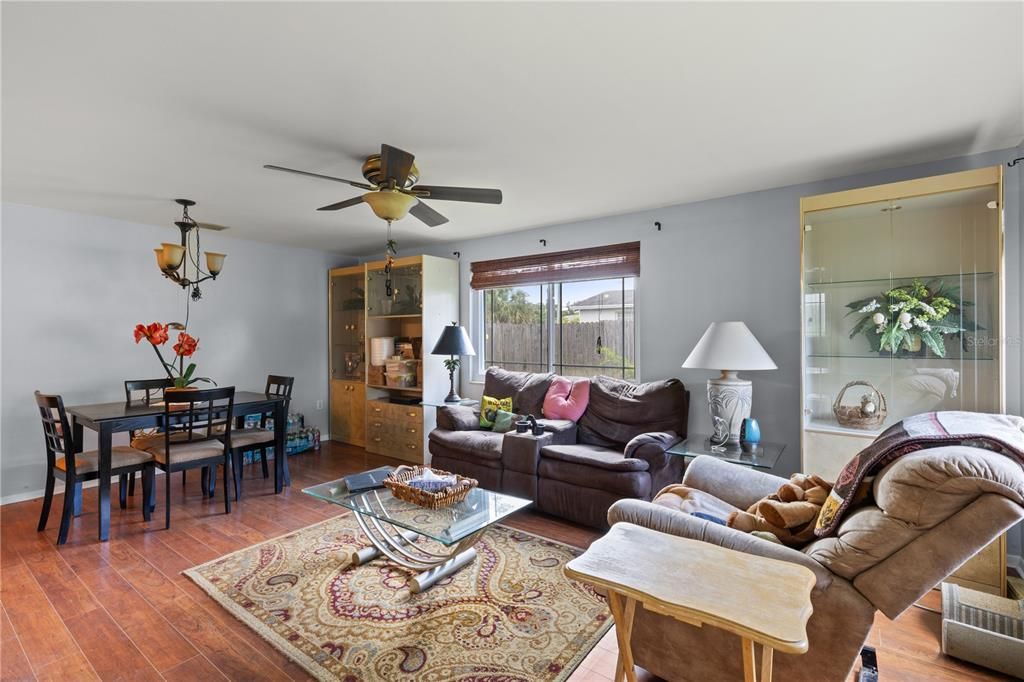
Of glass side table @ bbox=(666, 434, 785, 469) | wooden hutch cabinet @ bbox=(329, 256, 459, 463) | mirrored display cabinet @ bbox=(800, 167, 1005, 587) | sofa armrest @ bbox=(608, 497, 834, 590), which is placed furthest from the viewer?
wooden hutch cabinet @ bbox=(329, 256, 459, 463)

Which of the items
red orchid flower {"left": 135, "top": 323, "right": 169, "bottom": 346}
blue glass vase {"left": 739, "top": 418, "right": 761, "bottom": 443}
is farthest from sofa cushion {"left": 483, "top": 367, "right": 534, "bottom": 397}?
red orchid flower {"left": 135, "top": 323, "right": 169, "bottom": 346}

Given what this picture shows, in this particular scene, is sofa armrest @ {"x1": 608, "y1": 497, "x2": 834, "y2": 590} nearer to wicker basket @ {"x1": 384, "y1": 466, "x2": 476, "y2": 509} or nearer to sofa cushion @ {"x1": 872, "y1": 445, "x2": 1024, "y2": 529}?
sofa cushion @ {"x1": 872, "y1": 445, "x2": 1024, "y2": 529}

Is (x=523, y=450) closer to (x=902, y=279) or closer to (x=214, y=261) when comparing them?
(x=902, y=279)

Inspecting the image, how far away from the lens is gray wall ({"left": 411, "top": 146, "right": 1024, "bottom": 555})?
3.33m

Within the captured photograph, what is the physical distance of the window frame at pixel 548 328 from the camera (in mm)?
4164

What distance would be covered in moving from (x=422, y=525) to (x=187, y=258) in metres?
4.09

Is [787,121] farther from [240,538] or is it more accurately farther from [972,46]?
[240,538]

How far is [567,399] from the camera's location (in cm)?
405

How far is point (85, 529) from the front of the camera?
10.7ft

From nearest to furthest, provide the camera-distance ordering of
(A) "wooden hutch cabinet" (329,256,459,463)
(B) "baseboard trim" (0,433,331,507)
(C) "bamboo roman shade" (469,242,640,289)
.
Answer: (B) "baseboard trim" (0,433,331,507) < (C) "bamboo roman shade" (469,242,640,289) < (A) "wooden hutch cabinet" (329,256,459,463)

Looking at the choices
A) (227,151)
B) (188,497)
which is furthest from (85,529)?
(227,151)

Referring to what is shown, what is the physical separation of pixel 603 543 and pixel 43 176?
13.4 ft

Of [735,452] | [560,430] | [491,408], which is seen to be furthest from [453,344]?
[735,452]

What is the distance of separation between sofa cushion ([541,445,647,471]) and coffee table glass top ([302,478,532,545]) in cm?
82
